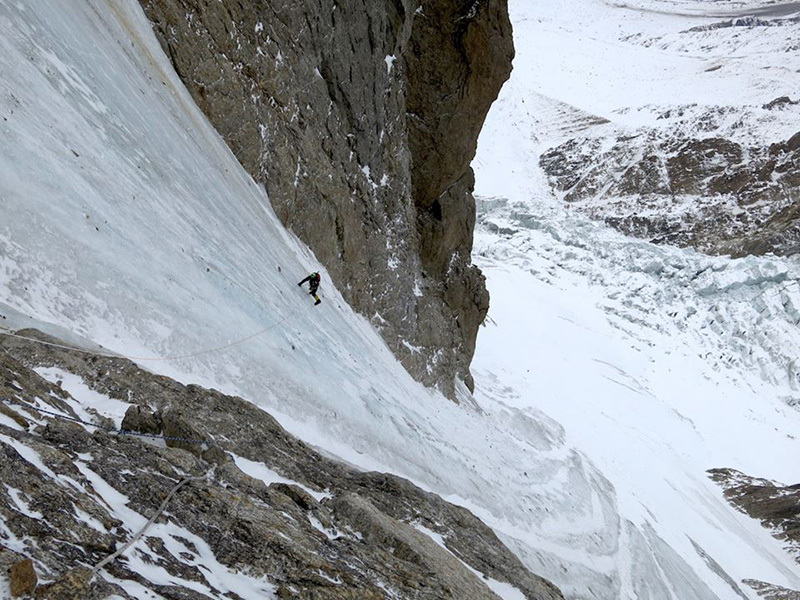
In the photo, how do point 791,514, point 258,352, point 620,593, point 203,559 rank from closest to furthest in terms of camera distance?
1. point 203,559
2. point 258,352
3. point 620,593
4. point 791,514

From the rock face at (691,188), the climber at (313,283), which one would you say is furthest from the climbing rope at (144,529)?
the rock face at (691,188)

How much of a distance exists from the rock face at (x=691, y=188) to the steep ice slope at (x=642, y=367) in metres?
5.32

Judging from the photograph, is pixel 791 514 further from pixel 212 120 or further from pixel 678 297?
pixel 212 120

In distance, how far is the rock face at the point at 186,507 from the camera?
422 cm

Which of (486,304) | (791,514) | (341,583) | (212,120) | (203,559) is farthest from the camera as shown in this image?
(791,514)

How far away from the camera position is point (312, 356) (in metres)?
14.1

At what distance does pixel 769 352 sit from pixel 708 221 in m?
29.2

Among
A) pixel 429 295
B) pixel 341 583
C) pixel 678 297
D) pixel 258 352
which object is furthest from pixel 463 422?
pixel 678 297

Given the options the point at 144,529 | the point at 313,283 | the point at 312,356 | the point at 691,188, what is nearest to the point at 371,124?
the point at 313,283

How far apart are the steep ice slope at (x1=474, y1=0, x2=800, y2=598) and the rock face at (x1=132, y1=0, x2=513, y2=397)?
323 inches

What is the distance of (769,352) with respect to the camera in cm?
5197

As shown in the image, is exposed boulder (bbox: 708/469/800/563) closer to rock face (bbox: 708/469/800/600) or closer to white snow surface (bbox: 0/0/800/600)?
rock face (bbox: 708/469/800/600)

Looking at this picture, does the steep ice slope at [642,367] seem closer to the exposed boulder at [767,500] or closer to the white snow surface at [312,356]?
the white snow surface at [312,356]

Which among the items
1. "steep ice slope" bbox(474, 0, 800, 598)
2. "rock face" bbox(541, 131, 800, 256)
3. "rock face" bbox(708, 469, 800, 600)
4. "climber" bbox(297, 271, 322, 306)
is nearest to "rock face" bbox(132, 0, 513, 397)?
"climber" bbox(297, 271, 322, 306)
